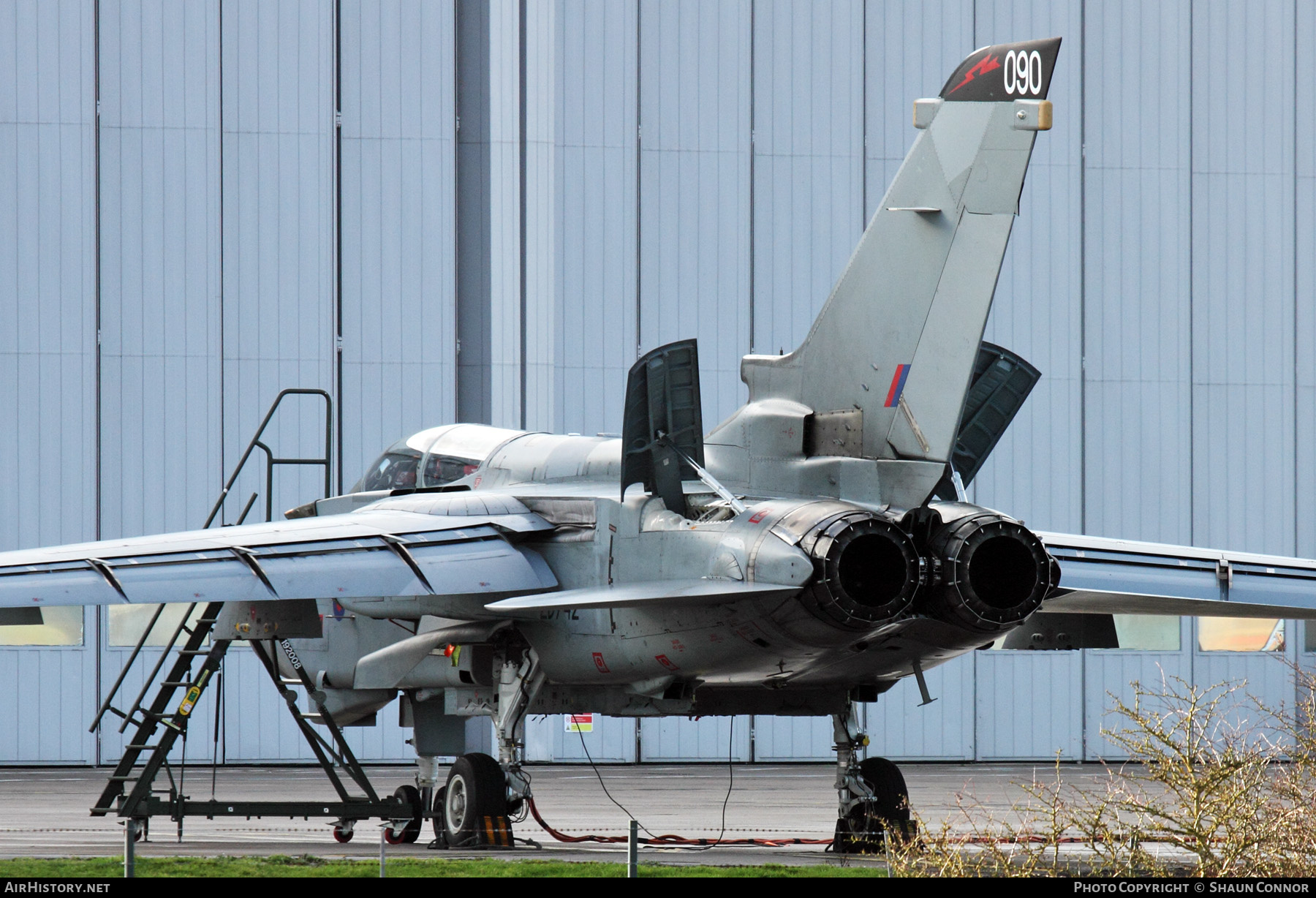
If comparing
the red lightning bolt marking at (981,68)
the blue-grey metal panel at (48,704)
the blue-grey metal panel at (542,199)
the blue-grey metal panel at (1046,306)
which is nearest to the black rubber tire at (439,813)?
the red lightning bolt marking at (981,68)

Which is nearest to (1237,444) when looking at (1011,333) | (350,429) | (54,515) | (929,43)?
(1011,333)

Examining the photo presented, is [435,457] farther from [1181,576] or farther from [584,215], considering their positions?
[584,215]

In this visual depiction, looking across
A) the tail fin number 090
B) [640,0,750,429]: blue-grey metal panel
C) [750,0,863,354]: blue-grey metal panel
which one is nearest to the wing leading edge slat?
the tail fin number 090

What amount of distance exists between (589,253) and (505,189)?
1.77m

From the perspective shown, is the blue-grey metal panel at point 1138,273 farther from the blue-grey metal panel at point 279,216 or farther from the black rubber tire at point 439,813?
the black rubber tire at point 439,813

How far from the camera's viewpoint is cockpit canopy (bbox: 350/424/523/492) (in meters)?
15.3

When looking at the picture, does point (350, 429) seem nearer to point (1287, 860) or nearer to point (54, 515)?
point (54, 515)

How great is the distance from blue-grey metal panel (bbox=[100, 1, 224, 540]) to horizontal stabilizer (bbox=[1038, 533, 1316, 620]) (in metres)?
16.6

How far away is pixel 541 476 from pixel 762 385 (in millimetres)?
2464

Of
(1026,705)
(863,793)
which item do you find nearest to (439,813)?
(863,793)

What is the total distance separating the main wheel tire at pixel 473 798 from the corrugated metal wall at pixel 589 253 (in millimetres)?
12128

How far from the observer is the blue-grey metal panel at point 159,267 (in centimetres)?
2592

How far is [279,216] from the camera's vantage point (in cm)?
2631

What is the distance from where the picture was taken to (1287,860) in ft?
29.6
